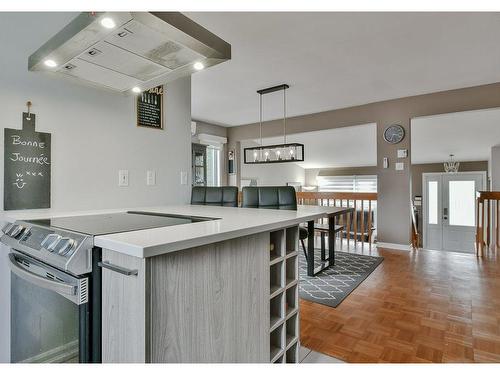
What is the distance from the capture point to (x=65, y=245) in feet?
3.13

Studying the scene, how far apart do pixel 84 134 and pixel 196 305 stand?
1461 mm

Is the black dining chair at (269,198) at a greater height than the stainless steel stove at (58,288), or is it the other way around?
the black dining chair at (269,198)

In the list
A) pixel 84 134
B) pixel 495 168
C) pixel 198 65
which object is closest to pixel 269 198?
pixel 84 134

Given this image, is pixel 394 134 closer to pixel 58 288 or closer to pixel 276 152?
pixel 276 152

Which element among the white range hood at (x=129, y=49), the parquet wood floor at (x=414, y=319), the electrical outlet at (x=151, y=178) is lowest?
the parquet wood floor at (x=414, y=319)

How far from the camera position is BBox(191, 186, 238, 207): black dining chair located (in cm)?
270

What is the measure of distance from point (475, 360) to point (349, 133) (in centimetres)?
530

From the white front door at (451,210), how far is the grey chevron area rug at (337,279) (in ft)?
15.5

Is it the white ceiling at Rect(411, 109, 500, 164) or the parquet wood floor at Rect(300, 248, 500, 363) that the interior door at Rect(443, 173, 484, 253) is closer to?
the white ceiling at Rect(411, 109, 500, 164)

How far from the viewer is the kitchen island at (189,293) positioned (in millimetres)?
856

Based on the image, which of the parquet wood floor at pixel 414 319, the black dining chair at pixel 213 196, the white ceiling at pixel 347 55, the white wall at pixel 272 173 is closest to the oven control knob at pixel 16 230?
the black dining chair at pixel 213 196

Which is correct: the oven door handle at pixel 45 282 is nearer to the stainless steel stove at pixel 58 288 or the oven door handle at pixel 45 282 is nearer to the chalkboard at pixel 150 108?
the stainless steel stove at pixel 58 288
